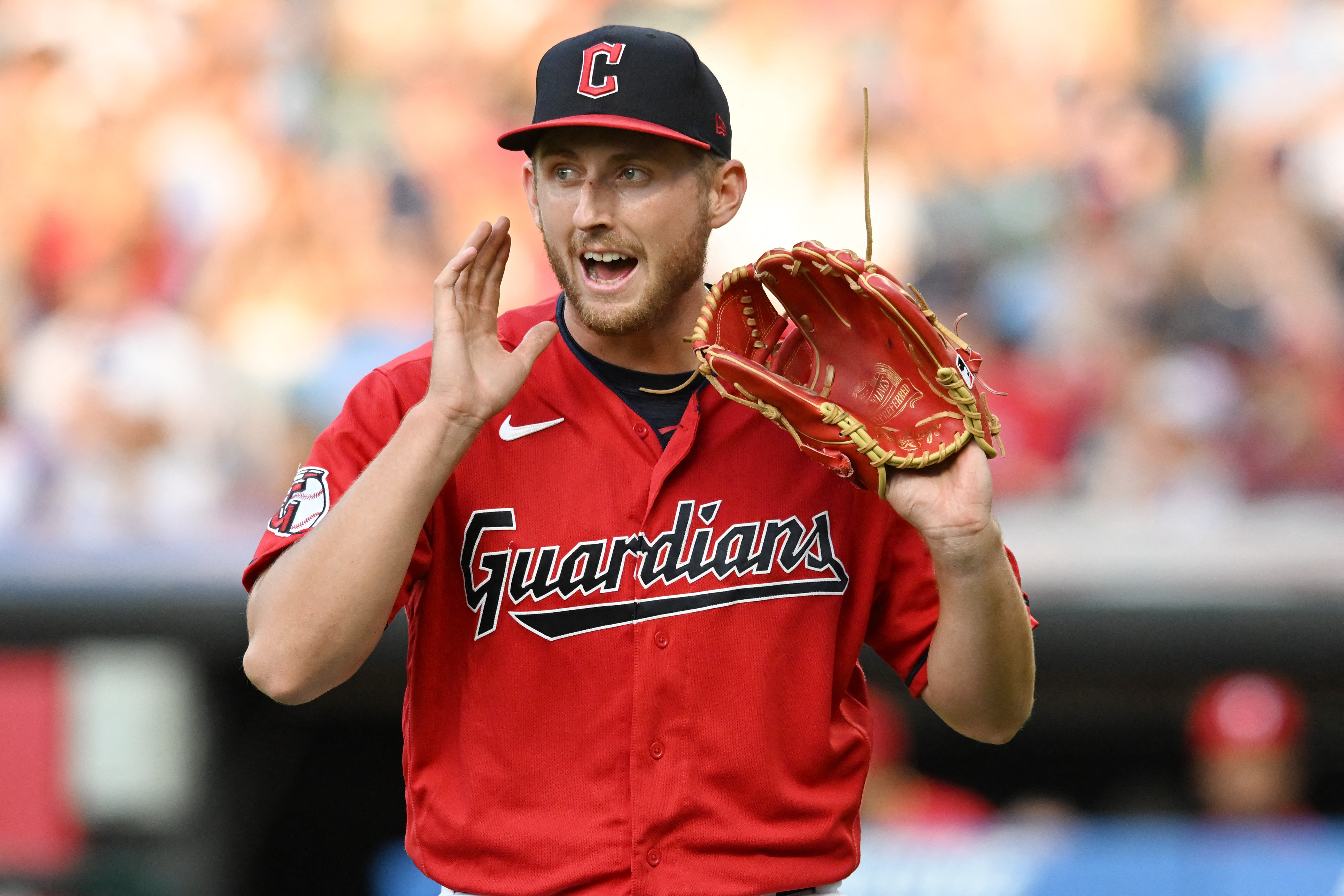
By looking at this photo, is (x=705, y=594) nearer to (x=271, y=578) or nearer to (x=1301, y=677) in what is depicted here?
(x=271, y=578)

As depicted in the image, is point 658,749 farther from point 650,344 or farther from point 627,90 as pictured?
point 627,90

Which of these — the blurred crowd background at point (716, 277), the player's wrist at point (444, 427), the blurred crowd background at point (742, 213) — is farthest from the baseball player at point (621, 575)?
the blurred crowd background at point (742, 213)

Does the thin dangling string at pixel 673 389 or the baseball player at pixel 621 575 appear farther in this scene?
the thin dangling string at pixel 673 389

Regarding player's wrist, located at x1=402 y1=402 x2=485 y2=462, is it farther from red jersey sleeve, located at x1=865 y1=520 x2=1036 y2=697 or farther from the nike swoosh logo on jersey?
red jersey sleeve, located at x1=865 y1=520 x2=1036 y2=697

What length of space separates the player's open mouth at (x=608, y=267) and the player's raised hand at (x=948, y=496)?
1.47 feet

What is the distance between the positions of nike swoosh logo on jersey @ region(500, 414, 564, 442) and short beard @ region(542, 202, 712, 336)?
140 millimetres

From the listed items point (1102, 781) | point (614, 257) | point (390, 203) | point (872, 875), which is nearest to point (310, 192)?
point (390, 203)

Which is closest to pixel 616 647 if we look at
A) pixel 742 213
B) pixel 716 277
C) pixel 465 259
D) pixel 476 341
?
pixel 476 341

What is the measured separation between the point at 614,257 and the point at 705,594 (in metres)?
0.46

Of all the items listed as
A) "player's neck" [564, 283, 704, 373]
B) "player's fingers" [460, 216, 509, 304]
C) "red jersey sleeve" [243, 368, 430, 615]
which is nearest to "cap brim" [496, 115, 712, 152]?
"player's fingers" [460, 216, 509, 304]

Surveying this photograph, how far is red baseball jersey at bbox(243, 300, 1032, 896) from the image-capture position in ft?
6.31

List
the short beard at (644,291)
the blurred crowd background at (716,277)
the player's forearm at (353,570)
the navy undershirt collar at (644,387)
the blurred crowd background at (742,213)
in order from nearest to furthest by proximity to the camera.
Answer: the player's forearm at (353,570) < the short beard at (644,291) < the navy undershirt collar at (644,387) < the blurred crowd background at (716,277) < the blurred crowd background at (742,213)

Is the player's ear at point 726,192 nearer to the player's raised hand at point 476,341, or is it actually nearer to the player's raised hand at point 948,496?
the player's raised hand at point 476,341

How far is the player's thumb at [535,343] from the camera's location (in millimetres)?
1930
